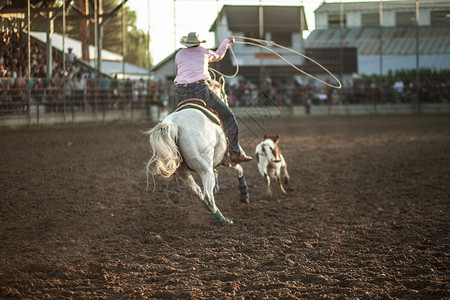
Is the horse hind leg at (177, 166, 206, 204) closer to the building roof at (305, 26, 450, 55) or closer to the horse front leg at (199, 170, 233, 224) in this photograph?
the horse front leg at (199, 170, 233, 224)

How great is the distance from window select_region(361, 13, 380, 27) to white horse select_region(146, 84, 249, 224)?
23580 mm

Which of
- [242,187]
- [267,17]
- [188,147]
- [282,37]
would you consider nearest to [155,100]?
[267,17]

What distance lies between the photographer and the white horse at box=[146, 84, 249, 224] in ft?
16.9

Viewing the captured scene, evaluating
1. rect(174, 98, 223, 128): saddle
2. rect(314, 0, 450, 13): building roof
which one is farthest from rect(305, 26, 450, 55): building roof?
rect(174, 98, 223, 128): saddle

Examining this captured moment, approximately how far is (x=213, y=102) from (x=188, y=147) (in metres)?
0.93

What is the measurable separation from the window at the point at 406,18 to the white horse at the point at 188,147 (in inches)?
931

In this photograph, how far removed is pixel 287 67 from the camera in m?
27.2

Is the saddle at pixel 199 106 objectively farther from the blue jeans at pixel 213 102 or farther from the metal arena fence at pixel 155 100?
the metal arena fence at pixel 155 100

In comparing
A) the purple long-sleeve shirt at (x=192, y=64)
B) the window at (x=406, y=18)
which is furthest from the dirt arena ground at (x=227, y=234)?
the window at (x=406, y=18)

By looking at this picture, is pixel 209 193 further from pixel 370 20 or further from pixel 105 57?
pixel 105 57

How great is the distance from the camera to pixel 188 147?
17.4 feet

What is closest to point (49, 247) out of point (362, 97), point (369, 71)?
point (362, 97)

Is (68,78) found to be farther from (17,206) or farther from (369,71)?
(369,71)

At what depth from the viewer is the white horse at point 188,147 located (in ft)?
16.9
